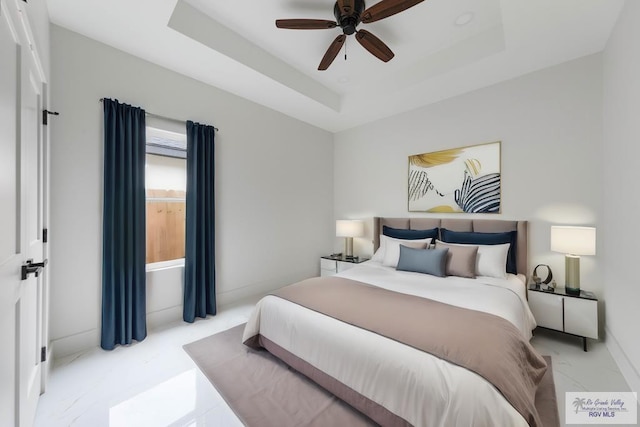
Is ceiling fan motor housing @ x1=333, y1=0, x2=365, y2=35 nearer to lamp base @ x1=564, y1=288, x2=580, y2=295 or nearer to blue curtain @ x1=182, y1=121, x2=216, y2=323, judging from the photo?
blue curtain @ x1=182, y1=121, x2=216, y2=323

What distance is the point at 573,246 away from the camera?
2.39m

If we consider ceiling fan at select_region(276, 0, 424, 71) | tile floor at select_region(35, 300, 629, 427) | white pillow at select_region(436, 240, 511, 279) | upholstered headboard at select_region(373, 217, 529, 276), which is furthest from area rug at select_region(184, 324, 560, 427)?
ceiling fan at select_region(276, 0, 424, 71)

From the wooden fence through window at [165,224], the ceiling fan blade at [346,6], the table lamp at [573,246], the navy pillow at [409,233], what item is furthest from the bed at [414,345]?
the ceiling fan blade at [346,6]

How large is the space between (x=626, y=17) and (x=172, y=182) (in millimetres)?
4210

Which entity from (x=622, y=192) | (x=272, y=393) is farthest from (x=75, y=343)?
(x=622, y=192)

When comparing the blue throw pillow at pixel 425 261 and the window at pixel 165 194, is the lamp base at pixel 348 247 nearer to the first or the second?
the blue throw pillow at pixel 425 261

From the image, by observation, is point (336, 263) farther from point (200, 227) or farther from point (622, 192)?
point (622, 192)

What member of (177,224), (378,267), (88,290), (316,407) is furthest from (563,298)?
(88,290)

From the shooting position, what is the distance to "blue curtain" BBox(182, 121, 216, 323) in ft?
9.41

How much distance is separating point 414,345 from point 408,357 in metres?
0.07

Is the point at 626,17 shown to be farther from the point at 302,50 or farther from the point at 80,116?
the point at 80,116

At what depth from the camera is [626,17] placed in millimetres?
1915

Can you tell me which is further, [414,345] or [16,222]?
[414,345]

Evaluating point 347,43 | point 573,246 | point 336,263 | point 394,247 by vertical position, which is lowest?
point 336,263
